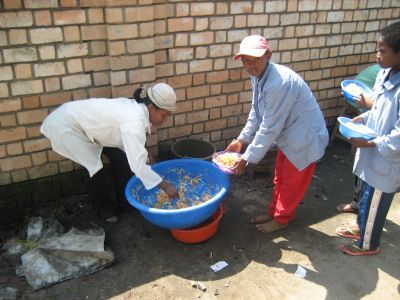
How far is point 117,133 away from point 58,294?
1.38 metres

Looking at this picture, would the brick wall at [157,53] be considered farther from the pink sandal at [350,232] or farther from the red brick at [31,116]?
the pink sandal at [350,232]

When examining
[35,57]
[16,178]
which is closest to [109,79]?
[35,57]

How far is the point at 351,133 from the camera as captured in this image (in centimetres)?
311

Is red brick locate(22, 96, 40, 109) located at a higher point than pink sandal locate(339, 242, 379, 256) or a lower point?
higher

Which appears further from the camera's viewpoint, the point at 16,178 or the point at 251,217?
the point at 251,217

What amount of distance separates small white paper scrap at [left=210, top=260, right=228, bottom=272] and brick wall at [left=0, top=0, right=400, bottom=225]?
156cm

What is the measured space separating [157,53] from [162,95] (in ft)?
3.54

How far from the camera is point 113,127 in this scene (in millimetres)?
3268

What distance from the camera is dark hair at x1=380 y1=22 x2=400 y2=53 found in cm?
276

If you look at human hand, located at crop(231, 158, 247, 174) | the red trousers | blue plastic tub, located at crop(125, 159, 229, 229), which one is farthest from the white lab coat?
the red trousers

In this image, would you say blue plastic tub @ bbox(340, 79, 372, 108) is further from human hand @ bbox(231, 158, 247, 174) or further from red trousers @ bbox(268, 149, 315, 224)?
human hand @ bbox(231, 158, 247, 174)

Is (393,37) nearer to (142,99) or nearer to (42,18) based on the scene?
(142,99)

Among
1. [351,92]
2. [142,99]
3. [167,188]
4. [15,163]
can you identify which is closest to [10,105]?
[15,163]

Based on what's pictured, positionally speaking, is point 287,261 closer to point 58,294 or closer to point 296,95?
point 296,95
